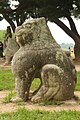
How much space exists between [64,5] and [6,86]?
37.8ft

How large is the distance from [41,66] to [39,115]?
1644mm

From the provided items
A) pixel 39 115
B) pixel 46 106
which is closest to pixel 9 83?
pixel 46 106

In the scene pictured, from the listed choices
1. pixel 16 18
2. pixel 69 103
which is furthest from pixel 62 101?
pixel 16 18

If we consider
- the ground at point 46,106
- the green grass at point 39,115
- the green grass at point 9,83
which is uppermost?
the green grass at point 9,83

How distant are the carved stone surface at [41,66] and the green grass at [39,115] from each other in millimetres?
1113

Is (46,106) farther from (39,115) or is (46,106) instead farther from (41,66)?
(39,115)

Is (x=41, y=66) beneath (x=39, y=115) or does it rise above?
above

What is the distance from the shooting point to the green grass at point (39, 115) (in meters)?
6.21

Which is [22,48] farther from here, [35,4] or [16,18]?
[16,18]

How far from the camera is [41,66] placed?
790cm

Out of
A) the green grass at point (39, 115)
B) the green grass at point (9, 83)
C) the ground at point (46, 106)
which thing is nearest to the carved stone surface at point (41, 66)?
the ground at point (46, 106)

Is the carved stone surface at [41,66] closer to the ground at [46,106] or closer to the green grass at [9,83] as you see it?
the ground at [46,106]

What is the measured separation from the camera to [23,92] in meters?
7.92

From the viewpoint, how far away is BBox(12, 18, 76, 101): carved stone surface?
7.83m
